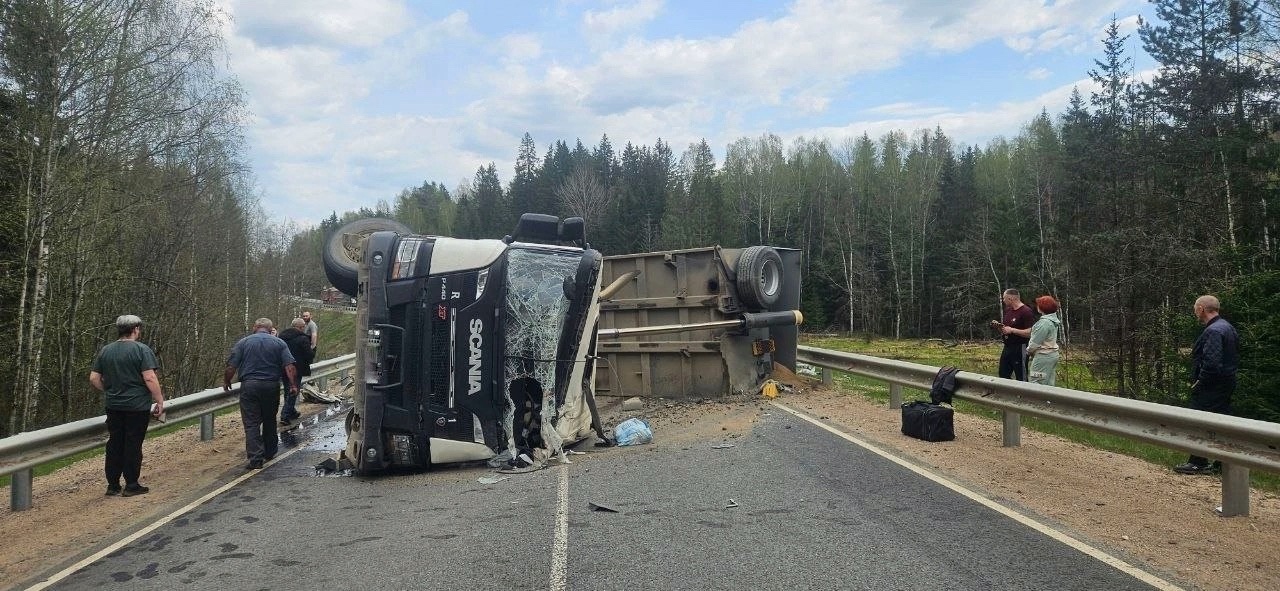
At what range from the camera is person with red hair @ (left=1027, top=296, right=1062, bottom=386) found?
346 inches

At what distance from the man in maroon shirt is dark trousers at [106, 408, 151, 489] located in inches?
359

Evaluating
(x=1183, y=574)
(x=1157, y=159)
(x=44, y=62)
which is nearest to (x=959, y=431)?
(x=1183, y=574)

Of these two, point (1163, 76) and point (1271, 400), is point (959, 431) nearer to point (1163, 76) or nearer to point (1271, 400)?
point (1271, 400)

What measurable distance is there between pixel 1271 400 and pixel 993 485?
21.1ft

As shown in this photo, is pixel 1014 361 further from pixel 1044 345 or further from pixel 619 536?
pixel 619 536

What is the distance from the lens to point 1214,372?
250 inches

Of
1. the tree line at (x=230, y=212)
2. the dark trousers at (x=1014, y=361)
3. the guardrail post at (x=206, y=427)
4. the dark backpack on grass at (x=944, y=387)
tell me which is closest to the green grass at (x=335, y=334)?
the tree line at (x=230, y=212)

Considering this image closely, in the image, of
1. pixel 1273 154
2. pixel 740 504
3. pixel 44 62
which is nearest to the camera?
pixel 740 504

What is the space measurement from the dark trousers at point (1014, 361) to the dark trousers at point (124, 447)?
362 inches

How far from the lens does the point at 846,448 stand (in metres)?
7.43

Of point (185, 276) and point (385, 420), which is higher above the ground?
point (185, 276)

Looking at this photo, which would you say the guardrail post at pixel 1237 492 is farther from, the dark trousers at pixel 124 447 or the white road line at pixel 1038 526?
the dark trousers at pixel 124 447

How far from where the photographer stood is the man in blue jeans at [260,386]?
8.12 meters

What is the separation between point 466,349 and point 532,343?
0.61 meters
